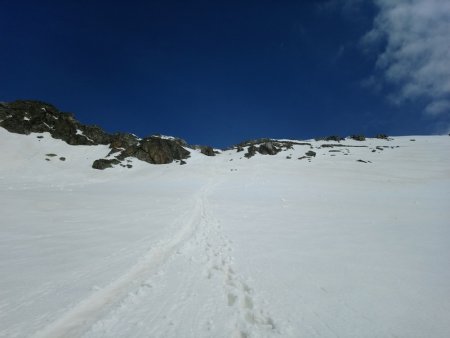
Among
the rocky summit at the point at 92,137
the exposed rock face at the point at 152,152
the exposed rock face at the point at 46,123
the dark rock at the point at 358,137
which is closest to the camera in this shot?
the rocky summit at the point at 92,137

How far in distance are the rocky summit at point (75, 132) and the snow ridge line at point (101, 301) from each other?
46222mm

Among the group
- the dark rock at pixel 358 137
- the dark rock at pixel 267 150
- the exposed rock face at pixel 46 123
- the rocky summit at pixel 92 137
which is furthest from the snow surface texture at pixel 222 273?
the dark rock at pixel 358 137

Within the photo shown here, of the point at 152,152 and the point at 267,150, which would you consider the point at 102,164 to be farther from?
the point at 267,150

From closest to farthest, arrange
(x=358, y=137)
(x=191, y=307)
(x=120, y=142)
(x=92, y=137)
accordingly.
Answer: (x=191, y=307), (x=120, y=142), (x=92, y=137), (x=358, y=137)

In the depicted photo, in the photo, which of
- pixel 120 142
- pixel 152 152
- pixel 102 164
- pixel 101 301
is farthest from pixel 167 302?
pixel 120 142

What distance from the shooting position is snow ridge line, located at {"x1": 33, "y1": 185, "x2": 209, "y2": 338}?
3924 millimetres

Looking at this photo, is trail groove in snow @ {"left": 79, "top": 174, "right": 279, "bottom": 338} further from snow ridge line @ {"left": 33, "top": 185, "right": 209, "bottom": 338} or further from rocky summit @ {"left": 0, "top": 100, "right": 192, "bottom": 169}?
rocky summit @ {"left": 0, "top": 100, "right": 192, "bottom": 169}

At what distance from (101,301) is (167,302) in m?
1.20

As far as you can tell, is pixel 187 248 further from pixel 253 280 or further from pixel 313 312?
pixel 313 312

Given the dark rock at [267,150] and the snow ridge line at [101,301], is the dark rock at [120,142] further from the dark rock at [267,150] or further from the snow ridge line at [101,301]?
the snow ridge line at [101,301]

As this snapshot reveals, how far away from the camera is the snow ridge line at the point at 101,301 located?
392 cm

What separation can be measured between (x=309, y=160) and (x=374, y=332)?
5220 centimetres

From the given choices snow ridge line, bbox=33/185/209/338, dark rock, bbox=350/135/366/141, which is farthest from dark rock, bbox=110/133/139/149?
dark rock, bbox=350/135/366/141

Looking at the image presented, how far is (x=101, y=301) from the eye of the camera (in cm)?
Result: 479
